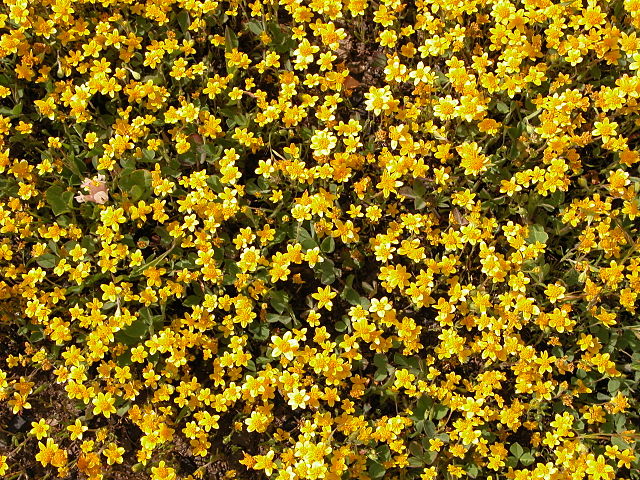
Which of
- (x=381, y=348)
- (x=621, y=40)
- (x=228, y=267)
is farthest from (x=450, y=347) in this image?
(x=621, y=40)

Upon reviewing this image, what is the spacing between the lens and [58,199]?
325 cm

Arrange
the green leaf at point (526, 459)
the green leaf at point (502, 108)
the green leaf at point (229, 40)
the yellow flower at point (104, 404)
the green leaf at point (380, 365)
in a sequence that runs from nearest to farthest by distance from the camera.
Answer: the yellow flower at point (104, 404), the green leaf at point (526, 459), the green leaf at point (380, 365), the green leaf at point (502, 108), the green leaf at point (229, 40)

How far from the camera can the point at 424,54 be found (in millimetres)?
3430

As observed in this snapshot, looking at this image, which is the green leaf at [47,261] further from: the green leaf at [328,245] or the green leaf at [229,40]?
the green leaf at [229,40]

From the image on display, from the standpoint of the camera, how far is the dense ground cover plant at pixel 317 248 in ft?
10.1

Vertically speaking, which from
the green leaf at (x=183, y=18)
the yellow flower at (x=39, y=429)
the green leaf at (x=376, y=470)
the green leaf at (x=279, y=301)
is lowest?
the yellow flower at (x=39, y=429)

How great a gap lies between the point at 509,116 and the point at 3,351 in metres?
3.06

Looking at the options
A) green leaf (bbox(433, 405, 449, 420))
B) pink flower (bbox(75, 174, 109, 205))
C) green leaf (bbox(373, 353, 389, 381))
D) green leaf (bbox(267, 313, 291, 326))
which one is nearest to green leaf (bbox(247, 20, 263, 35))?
pink flower (bbox(75, 174, 109, 205))

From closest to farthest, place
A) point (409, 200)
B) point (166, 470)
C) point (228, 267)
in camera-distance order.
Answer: point (166, 470) → point (228, 267) → point (409, 200)

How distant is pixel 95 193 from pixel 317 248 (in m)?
1.26

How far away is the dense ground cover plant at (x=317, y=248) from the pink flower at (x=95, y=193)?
0.10 feet

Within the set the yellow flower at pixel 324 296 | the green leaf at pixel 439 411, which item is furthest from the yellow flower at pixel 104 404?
the green leaf at pixel 439 411

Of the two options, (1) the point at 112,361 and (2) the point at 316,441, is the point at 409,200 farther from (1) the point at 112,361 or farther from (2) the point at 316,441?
(1) the point at 112,361

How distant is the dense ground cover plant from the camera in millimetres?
3080
